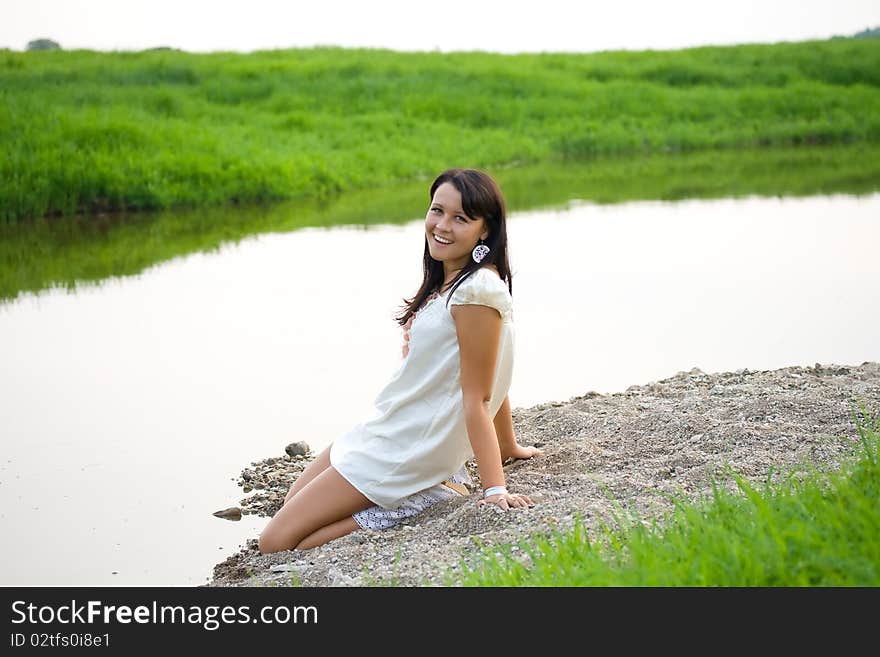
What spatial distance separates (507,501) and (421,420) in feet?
1.57

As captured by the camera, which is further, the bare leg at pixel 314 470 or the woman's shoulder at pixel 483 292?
the bare leg at pixel 314 470

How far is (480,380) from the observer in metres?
4.54

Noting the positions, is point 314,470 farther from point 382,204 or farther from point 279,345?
point 382,204

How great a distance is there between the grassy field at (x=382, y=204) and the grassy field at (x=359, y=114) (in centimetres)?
80

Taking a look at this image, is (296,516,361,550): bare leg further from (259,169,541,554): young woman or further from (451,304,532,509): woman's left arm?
(451,304,532,509): woman's left arm

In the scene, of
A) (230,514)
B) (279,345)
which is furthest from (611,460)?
(279,345)

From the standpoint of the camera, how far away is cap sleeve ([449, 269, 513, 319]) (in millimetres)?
4516

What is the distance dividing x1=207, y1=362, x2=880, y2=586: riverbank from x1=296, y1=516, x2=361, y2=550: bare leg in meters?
0.08

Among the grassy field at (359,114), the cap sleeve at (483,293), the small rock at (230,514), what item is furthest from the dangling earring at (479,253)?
the grassy field at (359,114)

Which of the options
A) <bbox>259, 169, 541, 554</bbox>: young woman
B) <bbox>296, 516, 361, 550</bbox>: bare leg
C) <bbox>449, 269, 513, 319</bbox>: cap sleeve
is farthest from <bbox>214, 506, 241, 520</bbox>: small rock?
<bbox>449, 269, 513, 319</bbox>: cap sleeve


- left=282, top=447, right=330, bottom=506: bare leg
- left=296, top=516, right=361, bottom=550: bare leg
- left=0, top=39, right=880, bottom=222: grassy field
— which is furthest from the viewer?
left=0, top=39, right=880, bottom=222: grassy field

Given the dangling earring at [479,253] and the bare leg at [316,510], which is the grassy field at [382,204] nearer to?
the bare leg at [316,510]

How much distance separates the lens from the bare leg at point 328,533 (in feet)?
15.6
